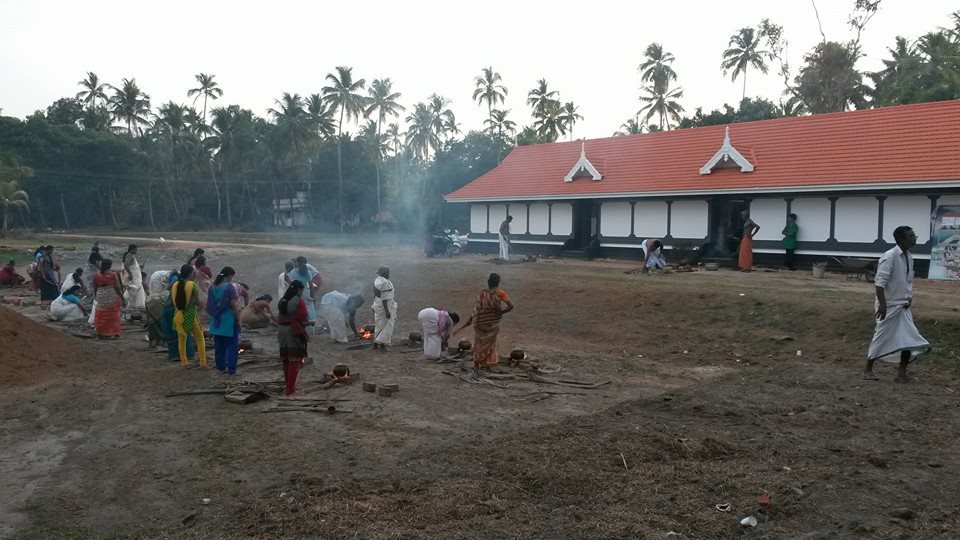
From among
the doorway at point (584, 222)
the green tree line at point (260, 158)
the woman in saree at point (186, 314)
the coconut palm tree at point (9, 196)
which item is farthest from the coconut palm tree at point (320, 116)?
the woman in saree at point (186, 314)

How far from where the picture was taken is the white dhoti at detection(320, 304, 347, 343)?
13672 mm

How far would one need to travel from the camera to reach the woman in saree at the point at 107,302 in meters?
13.7

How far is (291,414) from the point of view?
8531mm

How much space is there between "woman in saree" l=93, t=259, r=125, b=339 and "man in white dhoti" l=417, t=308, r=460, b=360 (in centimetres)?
640

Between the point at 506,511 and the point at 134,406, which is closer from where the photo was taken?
the point at 506,511

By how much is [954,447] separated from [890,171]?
14670mm

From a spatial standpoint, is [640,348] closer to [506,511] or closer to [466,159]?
[506,511]

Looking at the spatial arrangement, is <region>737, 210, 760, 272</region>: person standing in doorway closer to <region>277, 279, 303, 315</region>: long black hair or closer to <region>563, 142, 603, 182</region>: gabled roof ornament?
<region>563, 142, 603, 182</region>: gabled roof ornament

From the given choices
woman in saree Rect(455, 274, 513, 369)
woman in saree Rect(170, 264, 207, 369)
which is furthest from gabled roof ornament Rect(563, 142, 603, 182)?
woman in saree Rect(170, 264, 207, 369)


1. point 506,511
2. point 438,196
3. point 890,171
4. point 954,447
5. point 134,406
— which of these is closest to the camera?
point 506,511

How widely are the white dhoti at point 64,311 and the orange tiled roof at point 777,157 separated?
16.5 metres

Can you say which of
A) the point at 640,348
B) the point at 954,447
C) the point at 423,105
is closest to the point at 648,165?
the point at 640,348

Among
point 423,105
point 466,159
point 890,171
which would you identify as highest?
point 423,105

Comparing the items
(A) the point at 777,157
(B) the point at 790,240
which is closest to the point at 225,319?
(B) the point at 790,240
